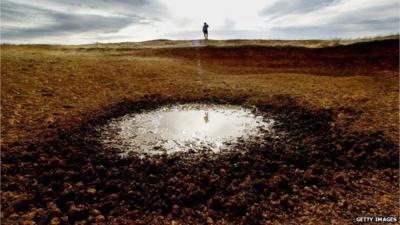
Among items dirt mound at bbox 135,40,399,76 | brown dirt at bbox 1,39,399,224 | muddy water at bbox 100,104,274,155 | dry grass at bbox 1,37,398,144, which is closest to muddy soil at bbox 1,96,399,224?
brown dirt at bbox 1,39,399,224

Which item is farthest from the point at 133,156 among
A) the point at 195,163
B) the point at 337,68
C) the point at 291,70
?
the point at 337,68

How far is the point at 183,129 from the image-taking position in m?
8.06

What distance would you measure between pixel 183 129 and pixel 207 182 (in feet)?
9.94

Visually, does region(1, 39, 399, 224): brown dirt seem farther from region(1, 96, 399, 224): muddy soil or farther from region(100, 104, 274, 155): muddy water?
region(100, 104, 274, 155): muddy water

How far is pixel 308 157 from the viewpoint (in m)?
6.09

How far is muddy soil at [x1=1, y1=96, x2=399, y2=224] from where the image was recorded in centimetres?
433

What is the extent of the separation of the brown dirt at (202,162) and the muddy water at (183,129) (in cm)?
50

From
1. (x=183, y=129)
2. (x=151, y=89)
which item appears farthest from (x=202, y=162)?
(x=151, y=89)

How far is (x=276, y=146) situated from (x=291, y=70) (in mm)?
10791

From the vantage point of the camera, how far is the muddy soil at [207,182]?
14.2 feet

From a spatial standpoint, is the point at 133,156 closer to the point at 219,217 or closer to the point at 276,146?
the point at 219,217

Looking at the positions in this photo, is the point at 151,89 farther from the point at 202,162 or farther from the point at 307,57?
the point at 307,57

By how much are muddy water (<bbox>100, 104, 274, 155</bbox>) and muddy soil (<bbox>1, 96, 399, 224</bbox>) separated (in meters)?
0.43

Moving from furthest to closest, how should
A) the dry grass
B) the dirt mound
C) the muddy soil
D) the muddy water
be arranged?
1. the dirt mound
2. the dry grass
3. the muddy water
4. the muddy soil
